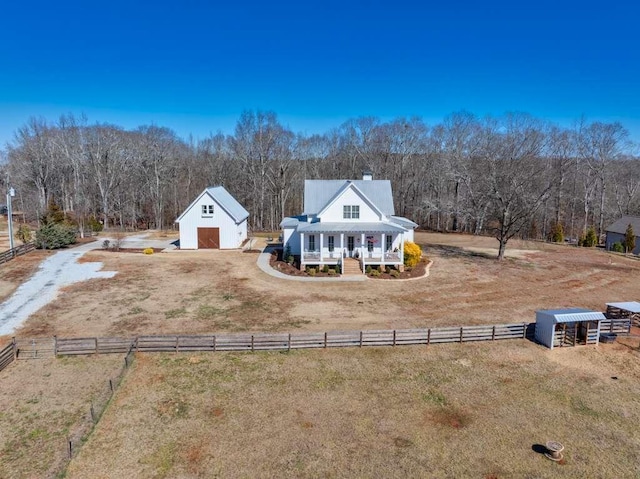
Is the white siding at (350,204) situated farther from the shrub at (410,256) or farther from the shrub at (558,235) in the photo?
the shrub at (558,235)

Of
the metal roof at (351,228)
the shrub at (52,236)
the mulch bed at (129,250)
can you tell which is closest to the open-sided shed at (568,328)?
the metal roof at (351,228)

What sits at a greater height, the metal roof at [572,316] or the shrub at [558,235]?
the shrub at [558,235]

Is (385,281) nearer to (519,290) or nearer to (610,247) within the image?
(519,290)

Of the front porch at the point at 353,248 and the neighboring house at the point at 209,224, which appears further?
the neighboring house at the point at 209,224

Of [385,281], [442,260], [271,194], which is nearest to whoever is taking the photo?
[385,281]

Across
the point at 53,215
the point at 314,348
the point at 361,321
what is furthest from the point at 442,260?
the point at 53,215

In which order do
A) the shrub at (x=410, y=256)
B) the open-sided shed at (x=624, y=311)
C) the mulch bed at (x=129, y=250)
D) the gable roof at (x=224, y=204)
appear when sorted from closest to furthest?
1. the open-sided shed at (x=624, y=311)
2. the shrub at (x=410, y=256)
3. the mulch bed at (x=129, y=250)
4. the gable roof at (x=224, y=204)

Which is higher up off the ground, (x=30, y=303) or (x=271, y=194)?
(x=271, y=194)
